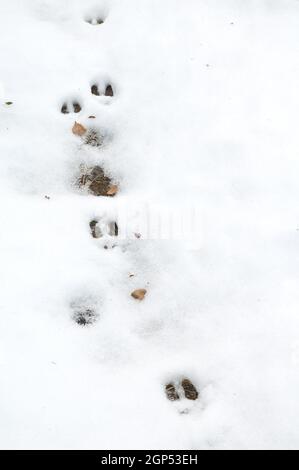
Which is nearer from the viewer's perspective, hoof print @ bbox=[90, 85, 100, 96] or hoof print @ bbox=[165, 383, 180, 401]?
hoof print @ bbox=[165, 383, 180, 401]

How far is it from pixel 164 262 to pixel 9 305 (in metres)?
0.69

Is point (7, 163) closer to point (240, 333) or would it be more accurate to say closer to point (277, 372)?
point (240, 333)

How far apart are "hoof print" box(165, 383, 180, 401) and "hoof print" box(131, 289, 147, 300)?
15.1 inches

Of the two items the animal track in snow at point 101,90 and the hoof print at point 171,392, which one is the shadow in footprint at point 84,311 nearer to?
the hoof print at point 171,392

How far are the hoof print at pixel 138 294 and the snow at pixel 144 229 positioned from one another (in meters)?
0.02

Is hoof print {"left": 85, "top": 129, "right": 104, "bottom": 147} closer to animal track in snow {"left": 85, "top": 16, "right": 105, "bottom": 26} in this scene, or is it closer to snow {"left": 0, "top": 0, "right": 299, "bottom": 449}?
snow {"left": 0, "top": 0, "right": 299, "bottom": 449}

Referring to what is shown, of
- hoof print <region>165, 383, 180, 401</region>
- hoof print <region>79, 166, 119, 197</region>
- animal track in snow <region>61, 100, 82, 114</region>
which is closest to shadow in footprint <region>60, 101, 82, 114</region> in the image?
animal track in snow <region>61, 100, 82, 114</region>

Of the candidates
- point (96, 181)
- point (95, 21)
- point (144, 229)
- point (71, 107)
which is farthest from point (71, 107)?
point (144, 229)

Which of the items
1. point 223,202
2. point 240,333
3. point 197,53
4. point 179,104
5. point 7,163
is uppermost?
point 197,53

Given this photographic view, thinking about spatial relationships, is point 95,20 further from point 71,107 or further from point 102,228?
point 102,228

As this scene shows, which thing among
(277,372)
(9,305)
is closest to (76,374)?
(9,305)

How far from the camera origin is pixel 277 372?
1.89m

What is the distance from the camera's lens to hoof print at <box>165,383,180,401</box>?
6.10 ft

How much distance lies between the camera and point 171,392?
6.14ft
